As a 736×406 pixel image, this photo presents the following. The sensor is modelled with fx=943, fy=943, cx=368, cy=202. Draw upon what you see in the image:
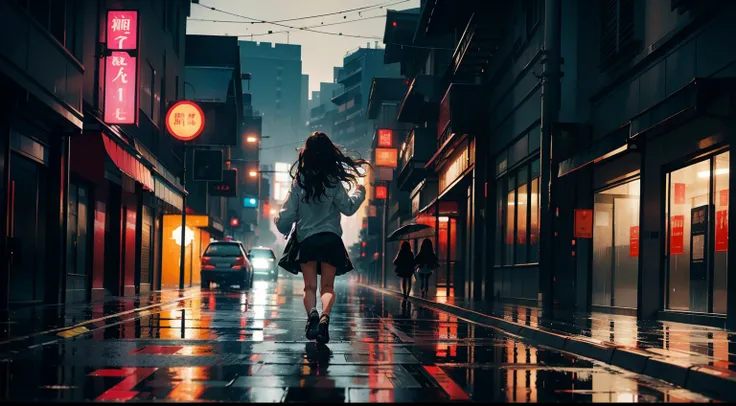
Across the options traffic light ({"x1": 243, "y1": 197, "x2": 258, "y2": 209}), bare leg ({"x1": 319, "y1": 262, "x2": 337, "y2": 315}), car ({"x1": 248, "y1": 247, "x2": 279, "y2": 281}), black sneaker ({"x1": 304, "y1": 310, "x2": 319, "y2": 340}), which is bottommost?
car ({"x1": 248, "y1": 247, "x2": 279, "y2": 281})

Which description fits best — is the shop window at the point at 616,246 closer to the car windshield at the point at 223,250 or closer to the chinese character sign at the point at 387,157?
the car windshield at the point at 223,250

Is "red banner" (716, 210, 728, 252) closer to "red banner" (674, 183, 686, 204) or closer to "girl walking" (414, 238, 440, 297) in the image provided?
"red banner" (674, 183, 686, 204)

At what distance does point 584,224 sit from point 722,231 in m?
3.60

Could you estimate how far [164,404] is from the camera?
18.5 ft

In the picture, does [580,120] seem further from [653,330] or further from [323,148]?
[323,148]

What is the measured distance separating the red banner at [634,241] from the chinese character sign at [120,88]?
11.9 metres

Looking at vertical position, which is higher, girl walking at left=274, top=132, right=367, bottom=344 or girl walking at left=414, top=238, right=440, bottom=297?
girl walking at left=274, top=132, right=367, bottom=344

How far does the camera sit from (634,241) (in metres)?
18.9

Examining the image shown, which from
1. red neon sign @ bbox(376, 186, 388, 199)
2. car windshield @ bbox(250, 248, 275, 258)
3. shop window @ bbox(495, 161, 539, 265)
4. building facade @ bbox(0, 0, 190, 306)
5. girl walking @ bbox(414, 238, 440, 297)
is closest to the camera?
building facade @ bbox(0, 0, 190, 306)

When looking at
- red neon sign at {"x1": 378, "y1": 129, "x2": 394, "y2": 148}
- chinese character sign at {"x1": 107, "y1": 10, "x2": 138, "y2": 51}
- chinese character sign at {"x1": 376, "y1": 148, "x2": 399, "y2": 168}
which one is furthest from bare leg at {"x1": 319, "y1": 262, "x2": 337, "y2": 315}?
red neon sign at {"x1": 378, "y1": 129, "x2": 394, "y2": 148}

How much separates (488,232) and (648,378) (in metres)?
21.2

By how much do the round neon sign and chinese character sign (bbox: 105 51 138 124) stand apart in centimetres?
1211

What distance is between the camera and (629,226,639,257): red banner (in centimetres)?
1877

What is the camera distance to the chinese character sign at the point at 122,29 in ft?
76.5
